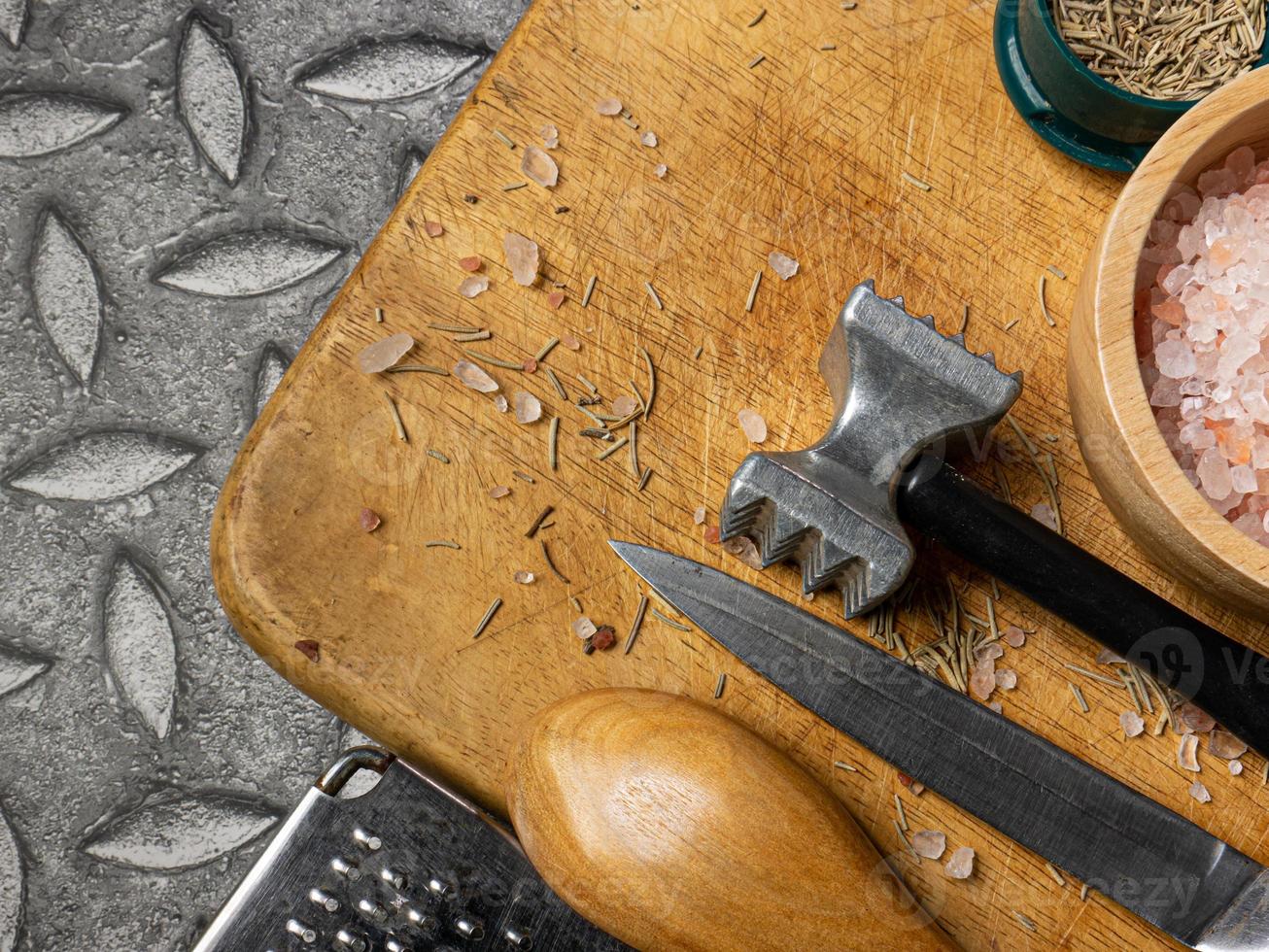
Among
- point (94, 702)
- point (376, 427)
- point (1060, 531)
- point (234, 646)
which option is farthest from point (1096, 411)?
point (94, 702)

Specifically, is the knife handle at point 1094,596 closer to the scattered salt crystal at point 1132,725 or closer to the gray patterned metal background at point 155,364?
the scattered salt crystal at point 1132,725

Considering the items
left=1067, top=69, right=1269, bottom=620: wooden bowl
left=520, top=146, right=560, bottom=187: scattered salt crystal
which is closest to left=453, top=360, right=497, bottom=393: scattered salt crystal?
left=520, top=146, right=560, bottom=187: scattered salt crystal

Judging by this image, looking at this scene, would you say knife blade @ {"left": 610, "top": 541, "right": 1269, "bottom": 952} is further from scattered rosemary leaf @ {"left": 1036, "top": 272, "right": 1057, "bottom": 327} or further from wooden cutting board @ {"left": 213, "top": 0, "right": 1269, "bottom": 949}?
scattered rosemary leaf @ {"left": 1036, "top": 272, "right": 1057, "bottom": 327}

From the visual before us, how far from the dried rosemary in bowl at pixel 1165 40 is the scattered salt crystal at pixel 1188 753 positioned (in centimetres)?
39

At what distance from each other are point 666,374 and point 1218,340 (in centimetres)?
31

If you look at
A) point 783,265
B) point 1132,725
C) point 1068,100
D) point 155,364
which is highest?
point 1068,100

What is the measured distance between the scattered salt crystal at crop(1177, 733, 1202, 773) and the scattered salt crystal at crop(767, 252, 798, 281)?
37 cm

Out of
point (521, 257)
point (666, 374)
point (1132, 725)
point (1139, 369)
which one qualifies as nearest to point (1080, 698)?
point (1132, 725)

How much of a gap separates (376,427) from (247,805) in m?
0.47

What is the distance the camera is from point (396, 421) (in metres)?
0.65

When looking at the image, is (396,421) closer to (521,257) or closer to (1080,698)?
(521,257)

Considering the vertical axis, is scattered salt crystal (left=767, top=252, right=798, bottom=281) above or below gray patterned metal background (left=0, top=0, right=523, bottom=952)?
above

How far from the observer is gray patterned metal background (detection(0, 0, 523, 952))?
933 millimetres

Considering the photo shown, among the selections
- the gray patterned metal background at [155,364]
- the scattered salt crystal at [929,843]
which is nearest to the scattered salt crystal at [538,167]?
the gray patterned metal background at [155,364]
